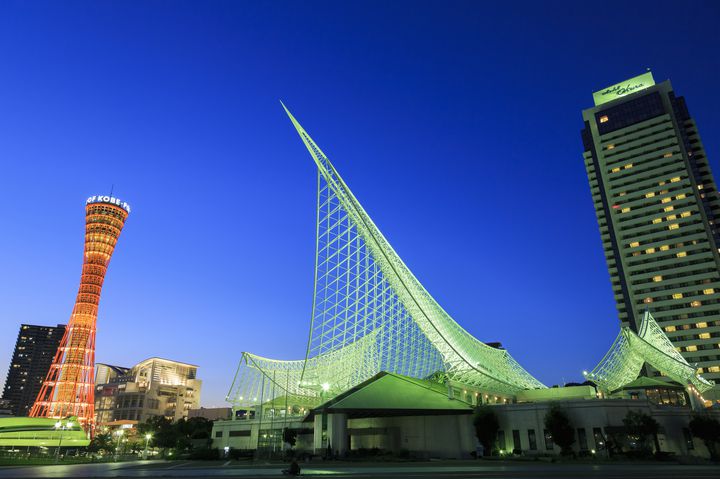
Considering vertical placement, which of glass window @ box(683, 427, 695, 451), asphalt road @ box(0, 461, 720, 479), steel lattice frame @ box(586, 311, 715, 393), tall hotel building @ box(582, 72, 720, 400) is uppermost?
tall hotel building @ box(582, 72, 720, 400)

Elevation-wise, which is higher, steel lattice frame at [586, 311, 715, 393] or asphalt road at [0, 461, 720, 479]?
steel lattice frame at [586, 311, 715, 393]

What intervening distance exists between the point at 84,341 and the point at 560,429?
90467 mm

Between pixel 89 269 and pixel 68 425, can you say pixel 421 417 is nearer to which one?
pixel 68 425

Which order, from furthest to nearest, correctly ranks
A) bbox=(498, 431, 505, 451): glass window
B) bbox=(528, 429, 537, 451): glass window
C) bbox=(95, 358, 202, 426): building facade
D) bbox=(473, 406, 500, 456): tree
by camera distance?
bbox=(95, 358, 202, 426): building facade < bbox=(498, 431, 505, 451): glass window < bbox=(473, 406, 500, 456): tree < bbox=(528, 429, 537, 451): glass window

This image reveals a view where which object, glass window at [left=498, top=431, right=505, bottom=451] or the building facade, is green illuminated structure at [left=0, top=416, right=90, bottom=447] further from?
glass window at [left=498, top=431, right=505, bottom=451]

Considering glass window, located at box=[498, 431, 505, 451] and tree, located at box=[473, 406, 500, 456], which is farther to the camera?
glass window, located at box=[498, 431, 505, 451]

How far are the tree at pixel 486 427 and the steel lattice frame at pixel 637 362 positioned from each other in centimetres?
2749

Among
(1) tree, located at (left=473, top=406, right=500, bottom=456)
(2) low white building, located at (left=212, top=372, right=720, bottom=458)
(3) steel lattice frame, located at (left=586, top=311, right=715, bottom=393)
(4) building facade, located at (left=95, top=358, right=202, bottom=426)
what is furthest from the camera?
(4) building facade, located at (left=95, top=358, right=202, bottom=426)

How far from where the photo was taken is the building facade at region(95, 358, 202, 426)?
151m

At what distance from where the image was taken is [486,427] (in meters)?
44.5

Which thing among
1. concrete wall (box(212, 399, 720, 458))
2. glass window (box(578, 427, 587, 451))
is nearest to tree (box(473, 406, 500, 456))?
concrete wall (box(212, 399, 720, 458))

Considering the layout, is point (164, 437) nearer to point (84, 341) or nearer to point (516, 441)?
point (84, 341)

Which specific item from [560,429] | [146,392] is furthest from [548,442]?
[146,392]

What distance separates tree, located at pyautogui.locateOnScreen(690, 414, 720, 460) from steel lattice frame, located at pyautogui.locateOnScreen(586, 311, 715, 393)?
68.9ft
